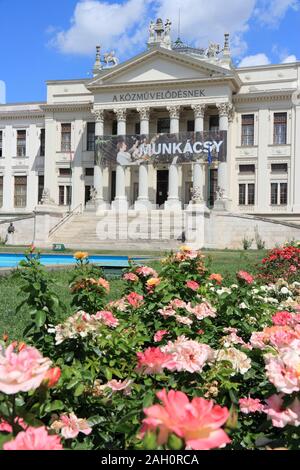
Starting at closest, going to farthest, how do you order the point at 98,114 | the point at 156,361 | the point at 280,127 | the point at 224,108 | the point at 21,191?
the point at 156,361 < the point at 224,108 < the point at 280,127 < the point at 98,114 < the point at 21,191

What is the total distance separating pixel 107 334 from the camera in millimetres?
4004

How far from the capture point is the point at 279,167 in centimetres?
4300

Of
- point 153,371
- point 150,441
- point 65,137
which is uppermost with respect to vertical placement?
point 65,137

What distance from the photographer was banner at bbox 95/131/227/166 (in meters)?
41.3

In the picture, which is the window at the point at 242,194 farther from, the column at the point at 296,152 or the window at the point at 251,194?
the column at the point at 296,152

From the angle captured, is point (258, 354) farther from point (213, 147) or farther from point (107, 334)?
point (213, 147)

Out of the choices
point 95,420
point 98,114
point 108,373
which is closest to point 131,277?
point 108,373

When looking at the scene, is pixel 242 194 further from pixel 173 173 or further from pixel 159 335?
pixel 159 335

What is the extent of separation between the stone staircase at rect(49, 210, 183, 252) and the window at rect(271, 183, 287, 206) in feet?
26.2

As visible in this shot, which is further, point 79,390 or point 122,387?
point 122,387

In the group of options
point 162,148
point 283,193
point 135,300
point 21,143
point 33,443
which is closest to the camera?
point 33,443

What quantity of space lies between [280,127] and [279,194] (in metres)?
5.43

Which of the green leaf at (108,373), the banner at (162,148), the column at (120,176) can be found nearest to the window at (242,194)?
the banner at (162,148)
